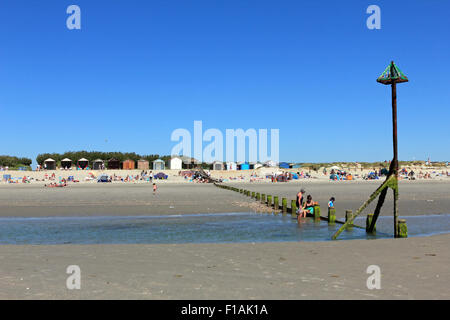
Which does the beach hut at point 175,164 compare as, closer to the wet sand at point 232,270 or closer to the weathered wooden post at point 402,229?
the weathered wooden post at point 402,229

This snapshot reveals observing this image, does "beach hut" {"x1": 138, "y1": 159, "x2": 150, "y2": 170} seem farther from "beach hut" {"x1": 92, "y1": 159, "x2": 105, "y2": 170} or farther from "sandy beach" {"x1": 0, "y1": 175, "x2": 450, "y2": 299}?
"sandy beach" {"x1": 0, "y1": 175, "x2": 450, "y2": 299}

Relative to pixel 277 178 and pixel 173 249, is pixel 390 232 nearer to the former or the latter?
pixel 173 249

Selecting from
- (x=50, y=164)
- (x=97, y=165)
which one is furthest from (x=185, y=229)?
(x=50, y=164)

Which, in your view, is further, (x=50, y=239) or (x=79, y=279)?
(x=50, y=239)

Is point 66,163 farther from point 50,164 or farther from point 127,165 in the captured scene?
point 127,165

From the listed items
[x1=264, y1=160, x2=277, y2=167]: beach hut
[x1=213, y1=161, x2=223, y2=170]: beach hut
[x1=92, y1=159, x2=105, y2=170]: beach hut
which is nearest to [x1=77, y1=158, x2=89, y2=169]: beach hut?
[x1=92, y1=159, x2=105, y2=170]: beach hut

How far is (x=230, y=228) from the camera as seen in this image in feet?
51.0

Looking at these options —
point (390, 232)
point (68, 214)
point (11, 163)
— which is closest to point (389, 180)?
point (390, 232)

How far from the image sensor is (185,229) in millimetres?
15328

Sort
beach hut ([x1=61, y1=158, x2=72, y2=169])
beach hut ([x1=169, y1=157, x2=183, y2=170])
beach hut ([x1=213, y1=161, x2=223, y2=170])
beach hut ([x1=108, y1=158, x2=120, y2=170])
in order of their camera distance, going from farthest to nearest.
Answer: beach hut ([x1=213, y1=161, x2=223, y2=170]) < beach hut ([x1=169, y1=157, x2=183, y2=170]) < beach hut ([x1=108, y1=158, x2=120, y2=170]) < beach hut ([x1=61, y1=158, x2=72, y2=169])

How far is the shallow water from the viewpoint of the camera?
42.7 feet

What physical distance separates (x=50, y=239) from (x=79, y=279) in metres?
7.20
